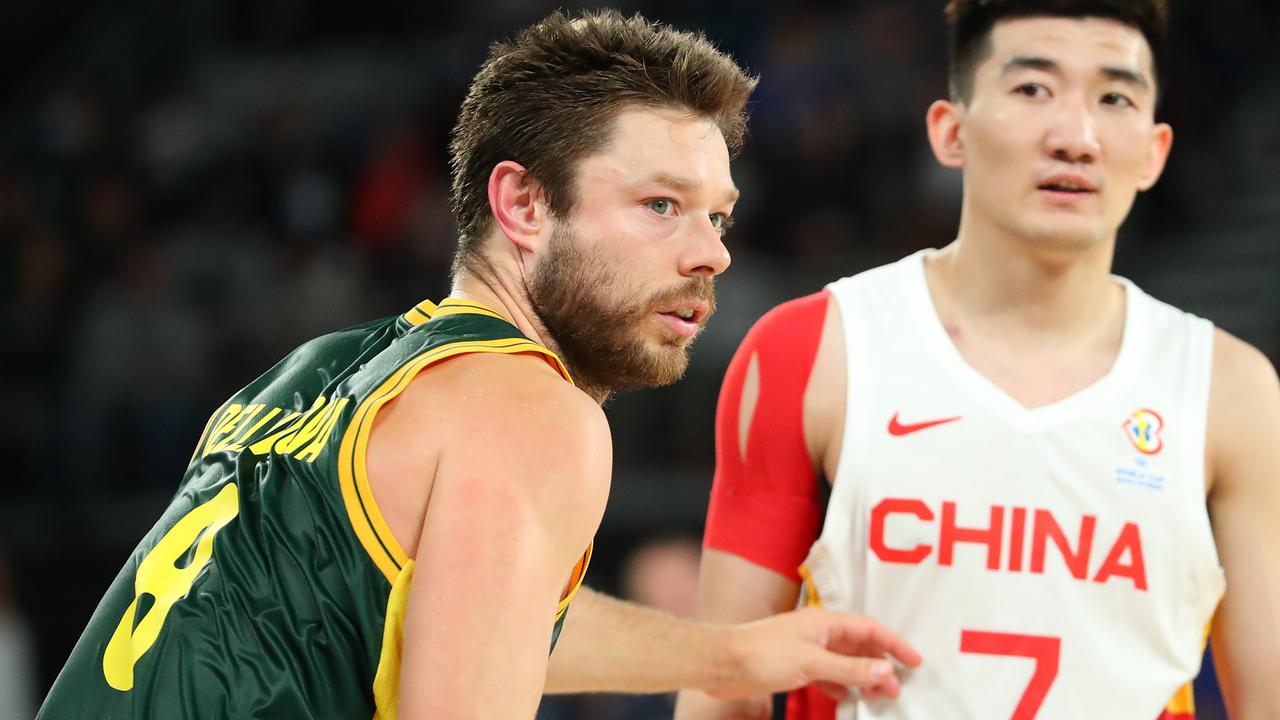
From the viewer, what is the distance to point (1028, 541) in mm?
2883

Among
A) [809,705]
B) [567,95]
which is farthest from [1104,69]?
[809,705]

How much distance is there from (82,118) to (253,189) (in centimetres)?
141

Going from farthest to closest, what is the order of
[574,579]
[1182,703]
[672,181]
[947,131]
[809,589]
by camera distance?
[947,131]
[809,589]
[1182,703]
[672,181]
[574,579]

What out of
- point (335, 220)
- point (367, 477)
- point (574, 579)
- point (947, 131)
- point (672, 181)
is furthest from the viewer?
point (335, 220)

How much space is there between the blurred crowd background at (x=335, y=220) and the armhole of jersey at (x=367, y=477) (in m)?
4.91

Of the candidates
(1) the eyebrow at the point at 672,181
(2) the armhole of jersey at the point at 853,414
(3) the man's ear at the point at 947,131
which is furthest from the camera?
(3) the man's ear at the point at 947,131

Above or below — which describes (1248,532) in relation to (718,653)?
above

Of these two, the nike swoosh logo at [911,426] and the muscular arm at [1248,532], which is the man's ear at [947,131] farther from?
the muscular arm at [1248,532]

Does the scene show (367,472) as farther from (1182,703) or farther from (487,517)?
(1182,703)

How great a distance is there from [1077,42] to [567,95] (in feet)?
3.79

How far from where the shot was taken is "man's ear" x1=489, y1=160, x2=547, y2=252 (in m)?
2.46

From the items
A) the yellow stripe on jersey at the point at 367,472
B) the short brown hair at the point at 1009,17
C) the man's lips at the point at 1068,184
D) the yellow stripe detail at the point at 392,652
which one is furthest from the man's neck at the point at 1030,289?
the yellow stripe detail at the point at 392,652

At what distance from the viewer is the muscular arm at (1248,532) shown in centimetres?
289

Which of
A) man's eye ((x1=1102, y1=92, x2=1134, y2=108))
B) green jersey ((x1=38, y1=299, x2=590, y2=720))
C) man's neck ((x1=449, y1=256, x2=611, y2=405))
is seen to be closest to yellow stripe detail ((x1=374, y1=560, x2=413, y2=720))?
green jersey ((x1=38, y1=299, x2=590, y2=720))
